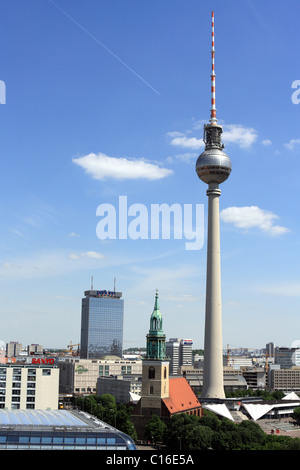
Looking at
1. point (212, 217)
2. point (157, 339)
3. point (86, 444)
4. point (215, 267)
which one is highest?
point (212, 217)

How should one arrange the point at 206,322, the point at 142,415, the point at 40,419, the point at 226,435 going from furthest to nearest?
the point at 206,322, the point at 142,415, the point at 226,435, the point at 40,419

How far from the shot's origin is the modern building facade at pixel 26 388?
129750mm

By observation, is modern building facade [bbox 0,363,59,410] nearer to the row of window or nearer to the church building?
the church building

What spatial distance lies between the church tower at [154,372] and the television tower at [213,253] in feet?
178

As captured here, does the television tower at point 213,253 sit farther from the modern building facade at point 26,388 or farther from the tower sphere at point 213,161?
the modern building facade at point 26,388

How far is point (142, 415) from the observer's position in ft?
417

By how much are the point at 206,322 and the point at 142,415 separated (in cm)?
6293

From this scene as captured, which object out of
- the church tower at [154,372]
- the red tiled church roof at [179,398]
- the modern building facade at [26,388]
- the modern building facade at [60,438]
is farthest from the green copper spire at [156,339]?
the modern building facade at [60,438]

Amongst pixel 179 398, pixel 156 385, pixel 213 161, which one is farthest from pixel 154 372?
pixel 213 161

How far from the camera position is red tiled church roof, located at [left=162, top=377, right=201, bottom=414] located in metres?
129
